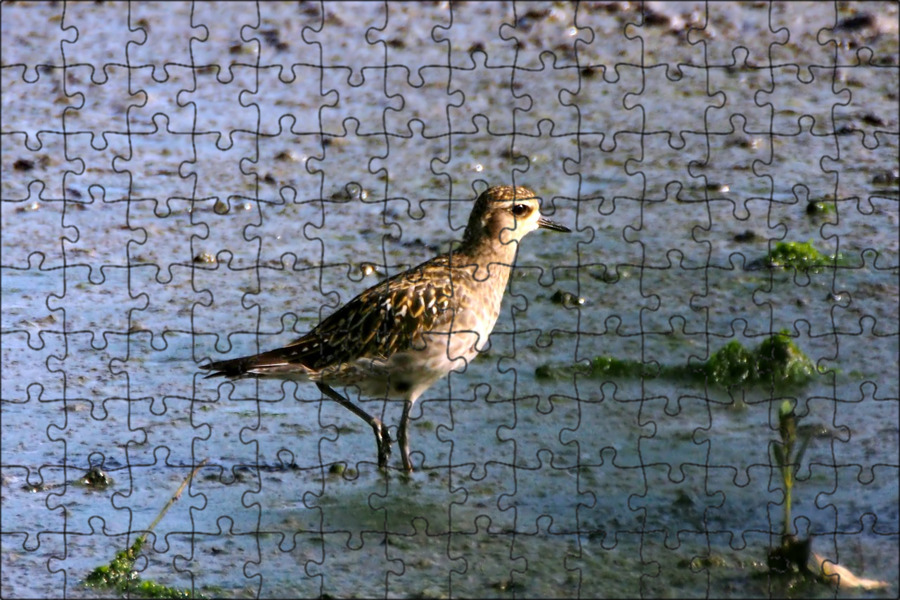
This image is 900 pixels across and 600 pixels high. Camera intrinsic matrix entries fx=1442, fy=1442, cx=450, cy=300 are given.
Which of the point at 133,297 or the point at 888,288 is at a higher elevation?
the point at 888,288

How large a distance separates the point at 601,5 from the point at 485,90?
2.33 metres

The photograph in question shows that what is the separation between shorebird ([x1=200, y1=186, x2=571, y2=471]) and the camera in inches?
305

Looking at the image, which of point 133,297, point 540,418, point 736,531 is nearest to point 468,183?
point 133,297

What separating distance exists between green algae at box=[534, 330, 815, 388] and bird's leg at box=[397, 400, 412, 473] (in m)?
1.08

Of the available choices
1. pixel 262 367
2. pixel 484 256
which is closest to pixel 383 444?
pixel 262 367

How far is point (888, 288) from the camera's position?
9.64m

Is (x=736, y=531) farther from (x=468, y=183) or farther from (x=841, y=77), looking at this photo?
(x=841, y=77)

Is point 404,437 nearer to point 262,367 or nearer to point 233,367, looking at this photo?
point 262,367

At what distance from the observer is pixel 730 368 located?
874 cm

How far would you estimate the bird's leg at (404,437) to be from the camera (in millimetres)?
7961

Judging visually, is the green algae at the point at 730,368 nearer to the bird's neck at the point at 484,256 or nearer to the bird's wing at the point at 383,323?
the bird's neck at the point at 484,256
